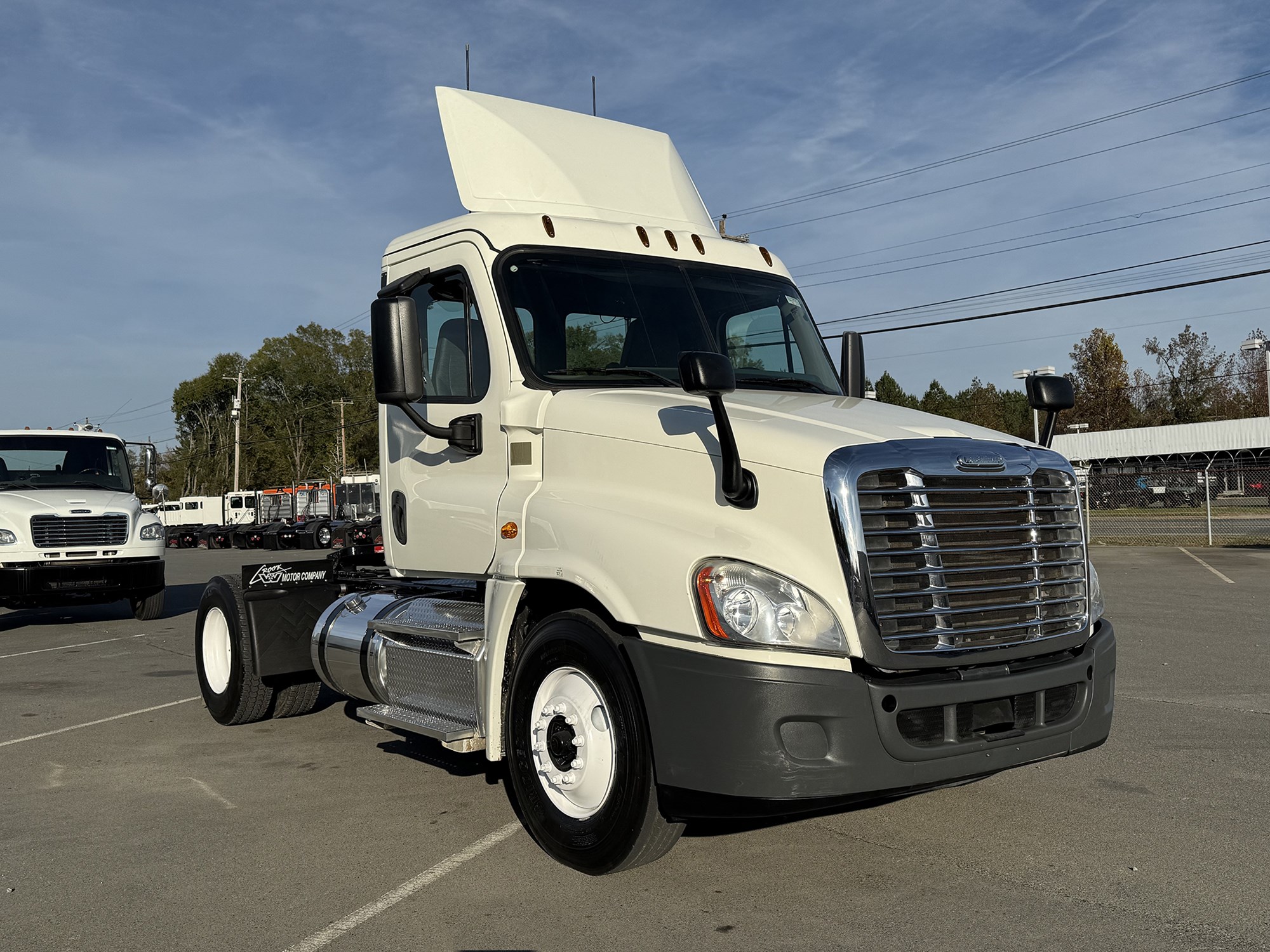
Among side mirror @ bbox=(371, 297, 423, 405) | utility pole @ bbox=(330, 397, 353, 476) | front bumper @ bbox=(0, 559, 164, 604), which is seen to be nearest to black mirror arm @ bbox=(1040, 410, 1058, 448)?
side mirror @ bbox=(371, 297, 423, 405)

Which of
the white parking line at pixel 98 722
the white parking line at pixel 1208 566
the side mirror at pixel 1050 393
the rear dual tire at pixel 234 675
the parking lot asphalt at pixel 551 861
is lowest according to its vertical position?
the white parking line at pixel 1208 566

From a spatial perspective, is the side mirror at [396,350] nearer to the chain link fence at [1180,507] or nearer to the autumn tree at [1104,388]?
the chain link fence at [1180,507]

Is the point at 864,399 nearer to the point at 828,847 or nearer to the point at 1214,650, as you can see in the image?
the point at 828,847

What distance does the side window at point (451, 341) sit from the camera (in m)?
5.41

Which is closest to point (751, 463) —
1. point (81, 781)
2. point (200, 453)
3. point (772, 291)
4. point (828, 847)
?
point (828, 847)

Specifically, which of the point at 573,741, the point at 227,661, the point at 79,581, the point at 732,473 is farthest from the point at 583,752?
the point at 79,581

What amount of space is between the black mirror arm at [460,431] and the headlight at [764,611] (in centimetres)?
182

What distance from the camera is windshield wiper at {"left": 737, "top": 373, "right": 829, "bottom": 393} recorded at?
18.1 feet

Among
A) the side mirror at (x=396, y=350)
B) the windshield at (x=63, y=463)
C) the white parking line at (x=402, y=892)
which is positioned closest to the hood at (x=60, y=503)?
the windshield at (x=63, y=463)

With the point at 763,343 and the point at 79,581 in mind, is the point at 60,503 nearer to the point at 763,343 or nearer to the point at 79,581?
the point at 79,581

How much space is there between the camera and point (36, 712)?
8406 millimetres

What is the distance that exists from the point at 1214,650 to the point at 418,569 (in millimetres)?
7663

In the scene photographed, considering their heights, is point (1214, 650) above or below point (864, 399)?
below

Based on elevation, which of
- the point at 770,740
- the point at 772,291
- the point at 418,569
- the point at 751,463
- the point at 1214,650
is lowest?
the point at 1214,650
